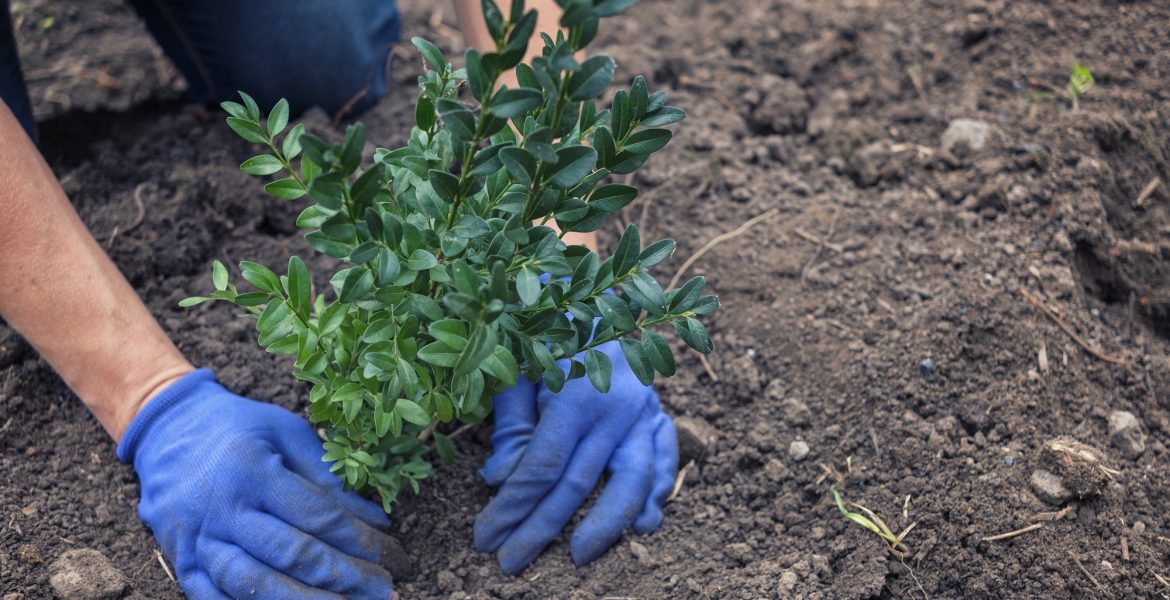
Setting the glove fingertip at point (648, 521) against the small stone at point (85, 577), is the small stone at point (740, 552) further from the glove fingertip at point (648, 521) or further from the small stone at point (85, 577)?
the small stone at point (85, 577)

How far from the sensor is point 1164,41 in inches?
113

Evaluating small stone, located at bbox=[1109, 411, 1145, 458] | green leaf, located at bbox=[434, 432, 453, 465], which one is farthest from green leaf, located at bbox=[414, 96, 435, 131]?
small stone, located at bbox=[1109, 411, 1145, 458]

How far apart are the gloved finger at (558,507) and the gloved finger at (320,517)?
295 millimetres

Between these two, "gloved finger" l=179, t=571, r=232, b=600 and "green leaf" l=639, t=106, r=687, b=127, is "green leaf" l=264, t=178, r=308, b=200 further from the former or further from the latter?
"gloved finger" l=179, t=571, r=232, b=600

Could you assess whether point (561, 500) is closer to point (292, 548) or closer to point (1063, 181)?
point (292, 548)

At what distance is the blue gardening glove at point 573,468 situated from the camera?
2094mm

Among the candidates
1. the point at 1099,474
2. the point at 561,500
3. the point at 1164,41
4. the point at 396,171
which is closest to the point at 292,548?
the point at 561,500

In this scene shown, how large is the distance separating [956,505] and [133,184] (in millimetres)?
2491

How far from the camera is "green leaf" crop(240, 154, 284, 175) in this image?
151cm

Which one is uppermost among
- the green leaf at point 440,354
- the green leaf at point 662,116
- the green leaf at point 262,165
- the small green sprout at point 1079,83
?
the green leaf at point 262,165

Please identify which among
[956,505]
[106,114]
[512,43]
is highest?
[512,43]

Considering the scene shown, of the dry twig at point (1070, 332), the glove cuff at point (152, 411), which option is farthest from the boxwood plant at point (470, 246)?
the dry twig at point (1070, 332)

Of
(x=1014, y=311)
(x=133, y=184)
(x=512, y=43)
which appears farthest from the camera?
(x=133, y=184)

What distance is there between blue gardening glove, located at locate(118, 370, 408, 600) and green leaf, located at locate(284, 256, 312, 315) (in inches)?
20.1
